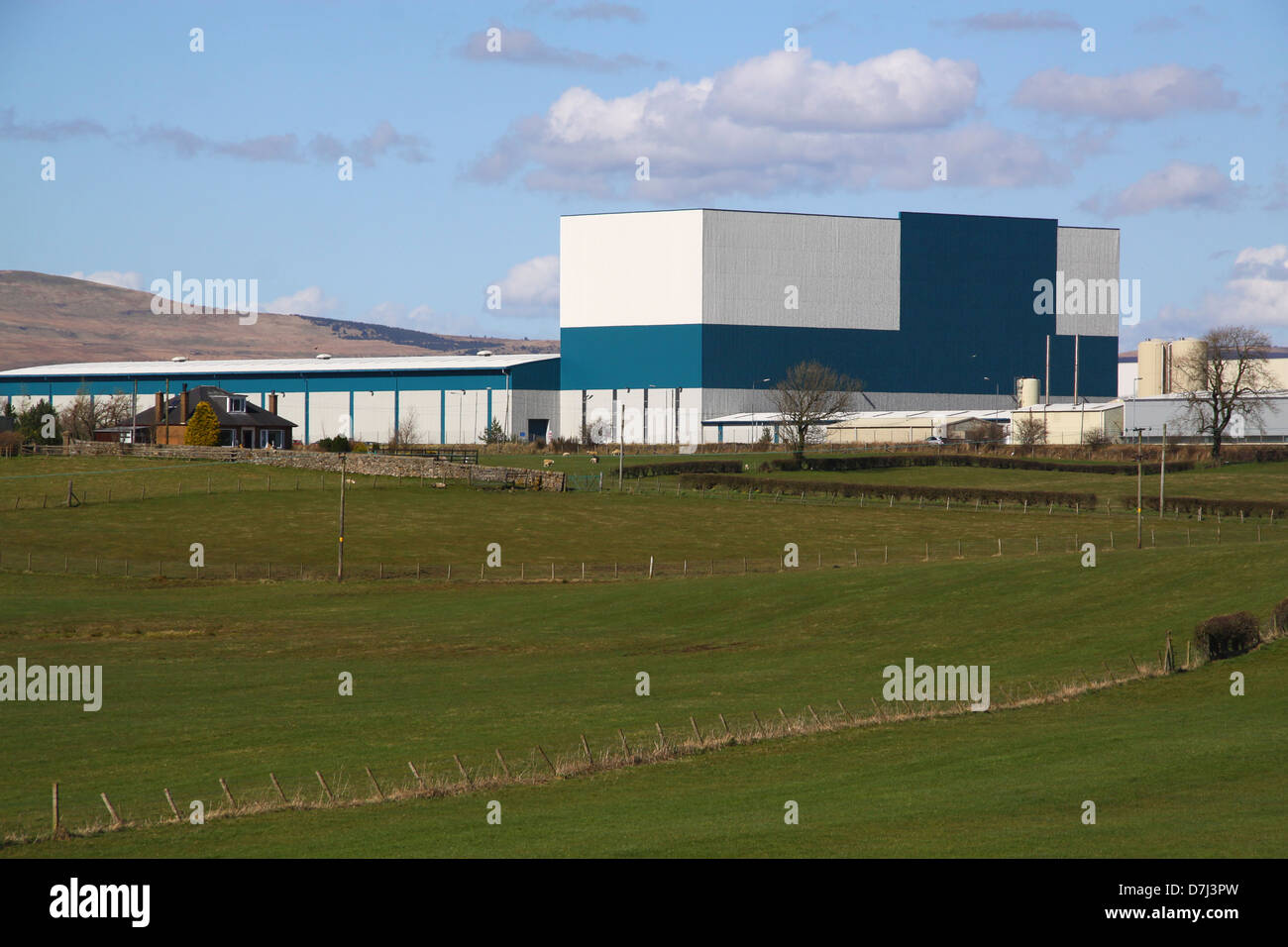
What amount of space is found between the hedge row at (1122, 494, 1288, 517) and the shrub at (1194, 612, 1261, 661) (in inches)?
1984

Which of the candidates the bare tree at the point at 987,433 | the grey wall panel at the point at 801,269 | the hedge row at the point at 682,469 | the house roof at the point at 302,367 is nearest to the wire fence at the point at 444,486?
the hedge row at the point at 682,469

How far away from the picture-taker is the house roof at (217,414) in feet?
403

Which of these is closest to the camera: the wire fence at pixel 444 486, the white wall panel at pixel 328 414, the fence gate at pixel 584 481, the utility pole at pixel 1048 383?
the wire fence at pixel 444 486

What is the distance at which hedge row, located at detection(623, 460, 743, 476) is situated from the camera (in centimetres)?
10644

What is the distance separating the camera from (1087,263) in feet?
534

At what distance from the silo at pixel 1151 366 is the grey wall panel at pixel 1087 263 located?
76.5ft

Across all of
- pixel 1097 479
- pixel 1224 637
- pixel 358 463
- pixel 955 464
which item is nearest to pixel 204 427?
pixel 358 463

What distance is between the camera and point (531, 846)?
708 inches

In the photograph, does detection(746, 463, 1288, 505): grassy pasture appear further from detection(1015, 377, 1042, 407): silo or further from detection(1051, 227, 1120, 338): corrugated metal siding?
detection(1051, 227, 1120, 338): corrugated metal siding

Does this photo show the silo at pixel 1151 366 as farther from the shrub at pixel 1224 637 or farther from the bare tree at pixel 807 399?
the shrub at pixel 1224 637
